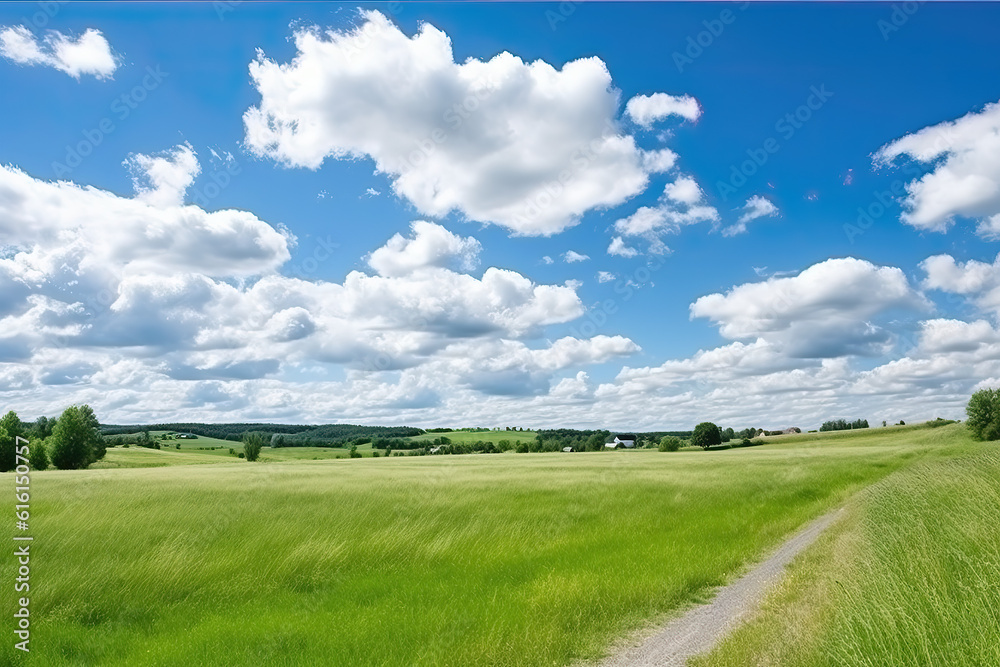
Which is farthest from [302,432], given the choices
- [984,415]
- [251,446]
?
[984,415]

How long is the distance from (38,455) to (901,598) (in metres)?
91.2

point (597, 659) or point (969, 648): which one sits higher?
point (969, 648)

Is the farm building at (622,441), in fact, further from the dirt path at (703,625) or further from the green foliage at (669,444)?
the dirt path at (703,625)

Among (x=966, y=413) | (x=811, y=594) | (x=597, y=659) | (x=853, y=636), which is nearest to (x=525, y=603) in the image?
(x=597, y=659)

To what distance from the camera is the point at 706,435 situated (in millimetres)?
142125

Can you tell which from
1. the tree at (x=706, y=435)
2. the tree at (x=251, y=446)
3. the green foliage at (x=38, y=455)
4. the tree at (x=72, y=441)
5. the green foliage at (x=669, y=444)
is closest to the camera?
the green foliage at (x=38, y=455)

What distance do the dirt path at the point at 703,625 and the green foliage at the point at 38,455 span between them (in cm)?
8542

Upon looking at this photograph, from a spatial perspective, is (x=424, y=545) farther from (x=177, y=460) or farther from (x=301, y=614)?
(x=177, y=460)

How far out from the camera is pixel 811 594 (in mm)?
11812

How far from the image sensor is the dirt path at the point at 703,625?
1020 centimetres

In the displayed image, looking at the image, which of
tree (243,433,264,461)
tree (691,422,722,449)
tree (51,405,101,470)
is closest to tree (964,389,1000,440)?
tree (691,422,722,449)

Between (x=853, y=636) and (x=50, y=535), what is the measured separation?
56.7 feet

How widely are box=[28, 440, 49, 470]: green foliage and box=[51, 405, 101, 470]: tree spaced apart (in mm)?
1188

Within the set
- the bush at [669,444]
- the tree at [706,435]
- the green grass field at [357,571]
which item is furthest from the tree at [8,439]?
the tree at [706,435]
